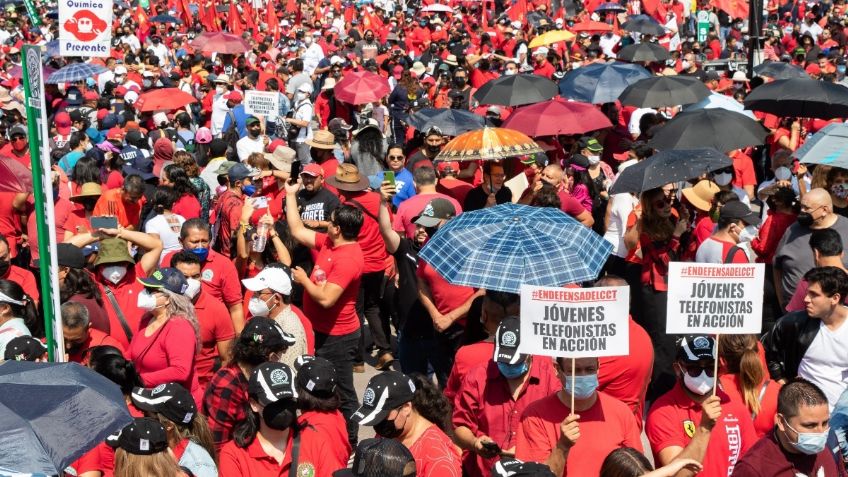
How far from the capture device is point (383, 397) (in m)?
4.82

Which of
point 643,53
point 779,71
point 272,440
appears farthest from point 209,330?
point 643,53

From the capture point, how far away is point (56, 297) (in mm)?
5133

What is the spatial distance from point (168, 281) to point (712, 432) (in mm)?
2949

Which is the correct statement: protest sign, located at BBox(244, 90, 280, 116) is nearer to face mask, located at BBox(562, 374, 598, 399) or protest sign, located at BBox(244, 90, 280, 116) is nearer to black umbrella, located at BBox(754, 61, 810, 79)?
black umbrella, located at BBox(754, 61, 810, 79)

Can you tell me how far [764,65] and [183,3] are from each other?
60.8ft

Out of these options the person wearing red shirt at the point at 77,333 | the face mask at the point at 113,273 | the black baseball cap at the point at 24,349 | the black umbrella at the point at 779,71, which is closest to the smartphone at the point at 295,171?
the face mask at the point at 113,273

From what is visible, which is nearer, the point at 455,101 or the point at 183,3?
the point at 455,101

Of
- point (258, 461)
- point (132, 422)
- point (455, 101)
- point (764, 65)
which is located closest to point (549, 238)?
point (258, 461)

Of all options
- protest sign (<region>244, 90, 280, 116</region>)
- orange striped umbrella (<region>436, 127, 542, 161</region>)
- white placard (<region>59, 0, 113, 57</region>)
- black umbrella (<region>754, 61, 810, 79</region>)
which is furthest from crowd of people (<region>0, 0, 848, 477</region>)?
black umbrella (<region>754, 61, 810, 79</region>)

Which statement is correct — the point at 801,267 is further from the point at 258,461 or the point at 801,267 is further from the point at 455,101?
the point at 455,101

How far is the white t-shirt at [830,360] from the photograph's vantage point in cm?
596

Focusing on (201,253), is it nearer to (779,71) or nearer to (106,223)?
(106,223)

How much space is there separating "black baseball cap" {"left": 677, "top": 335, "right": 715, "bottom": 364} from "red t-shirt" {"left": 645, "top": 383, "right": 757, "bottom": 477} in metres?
0.13

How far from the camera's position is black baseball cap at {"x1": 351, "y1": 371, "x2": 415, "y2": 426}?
189 inches
